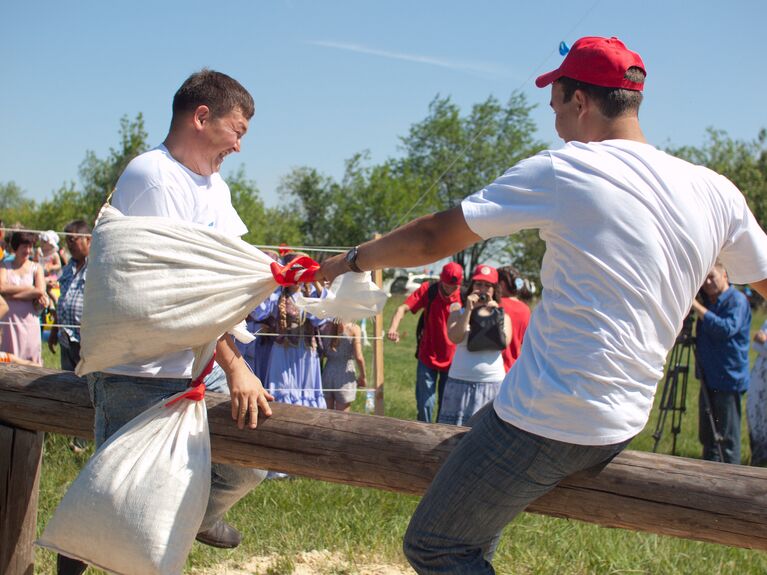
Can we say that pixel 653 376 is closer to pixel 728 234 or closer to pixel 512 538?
pixel 728 234

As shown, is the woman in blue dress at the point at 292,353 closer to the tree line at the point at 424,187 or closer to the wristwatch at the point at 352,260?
the wristwatch at the point at 352,260

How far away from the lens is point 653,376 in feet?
6.68

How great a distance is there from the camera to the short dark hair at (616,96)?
212cm

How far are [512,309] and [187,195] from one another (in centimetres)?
417

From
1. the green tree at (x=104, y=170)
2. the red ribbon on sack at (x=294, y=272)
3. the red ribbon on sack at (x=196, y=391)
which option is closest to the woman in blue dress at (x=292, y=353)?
the red ribbon on sack at (x=196, y=391)

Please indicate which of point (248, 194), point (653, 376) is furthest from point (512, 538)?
point (248, 194)

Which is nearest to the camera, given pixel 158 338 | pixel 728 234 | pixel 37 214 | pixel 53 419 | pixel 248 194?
pixel 728 234

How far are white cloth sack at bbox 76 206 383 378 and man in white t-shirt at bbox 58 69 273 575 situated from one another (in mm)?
154

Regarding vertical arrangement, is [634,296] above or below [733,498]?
above

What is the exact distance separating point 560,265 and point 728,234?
21.2 inches

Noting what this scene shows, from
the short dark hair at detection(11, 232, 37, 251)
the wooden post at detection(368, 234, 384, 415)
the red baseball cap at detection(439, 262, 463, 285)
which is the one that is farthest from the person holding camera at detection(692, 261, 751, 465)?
the short dark hair at detection(11, 232, 37, 251)

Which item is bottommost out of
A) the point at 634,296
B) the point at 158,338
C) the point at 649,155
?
the point at 158,338

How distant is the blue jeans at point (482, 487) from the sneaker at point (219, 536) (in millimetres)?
1194

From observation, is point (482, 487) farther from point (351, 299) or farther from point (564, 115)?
point (564, 115)
